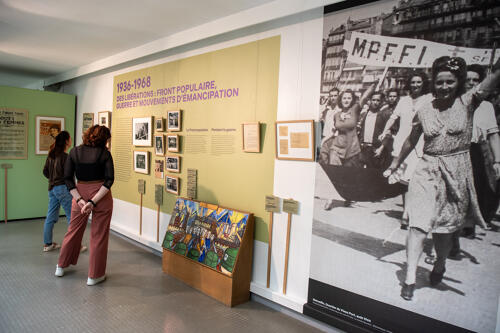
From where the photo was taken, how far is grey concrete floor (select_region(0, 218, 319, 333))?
283 centimetres

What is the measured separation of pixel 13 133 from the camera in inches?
245

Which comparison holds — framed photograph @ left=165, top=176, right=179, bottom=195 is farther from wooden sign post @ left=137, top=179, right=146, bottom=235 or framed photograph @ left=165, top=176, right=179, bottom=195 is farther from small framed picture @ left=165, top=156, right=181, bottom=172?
wooden sign post @ left=137, top=179, right=146, bottom=235

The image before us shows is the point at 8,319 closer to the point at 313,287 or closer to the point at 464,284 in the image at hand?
the point at 313,287

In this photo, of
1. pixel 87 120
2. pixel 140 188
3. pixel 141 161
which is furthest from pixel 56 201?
pixel 87 120

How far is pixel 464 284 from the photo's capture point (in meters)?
2.19

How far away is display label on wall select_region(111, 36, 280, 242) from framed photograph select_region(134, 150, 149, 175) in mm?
119

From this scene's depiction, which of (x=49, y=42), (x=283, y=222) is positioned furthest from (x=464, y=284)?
(x=49, y=42)

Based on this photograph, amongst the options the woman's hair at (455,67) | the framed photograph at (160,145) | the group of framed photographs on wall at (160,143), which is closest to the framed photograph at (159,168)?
the group of framed photographs on wall at (160,143)

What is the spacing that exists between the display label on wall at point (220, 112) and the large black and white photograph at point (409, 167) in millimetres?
653

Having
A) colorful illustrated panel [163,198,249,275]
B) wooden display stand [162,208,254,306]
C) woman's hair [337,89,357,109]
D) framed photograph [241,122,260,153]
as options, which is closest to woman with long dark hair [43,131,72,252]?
colorful illustrated panel [163,198,249,275]

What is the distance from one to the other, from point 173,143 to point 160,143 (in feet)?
1.08

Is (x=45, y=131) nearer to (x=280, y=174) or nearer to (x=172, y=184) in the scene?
(x=172, y=184)

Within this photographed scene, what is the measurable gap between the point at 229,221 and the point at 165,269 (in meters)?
1.18

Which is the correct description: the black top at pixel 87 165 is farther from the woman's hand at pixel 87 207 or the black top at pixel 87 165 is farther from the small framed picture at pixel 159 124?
the small framed picture at pixel 159 124
